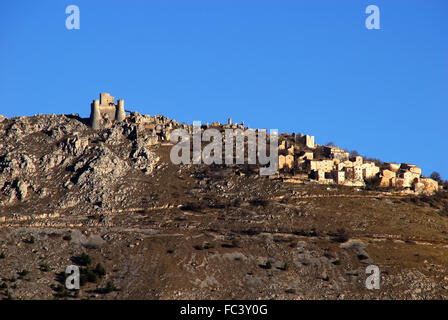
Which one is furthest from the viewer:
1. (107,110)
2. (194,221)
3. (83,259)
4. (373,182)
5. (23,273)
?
(107,110)

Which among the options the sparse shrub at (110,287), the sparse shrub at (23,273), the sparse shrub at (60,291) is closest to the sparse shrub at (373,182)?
the sparse shrub at (110,287)

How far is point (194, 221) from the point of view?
113 metres

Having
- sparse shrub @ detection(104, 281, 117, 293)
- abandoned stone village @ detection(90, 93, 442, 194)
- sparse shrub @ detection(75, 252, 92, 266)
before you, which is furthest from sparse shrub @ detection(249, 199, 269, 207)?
sparse shrub @ detection(104, 281, 117, 293)

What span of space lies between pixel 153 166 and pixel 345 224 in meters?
29.7

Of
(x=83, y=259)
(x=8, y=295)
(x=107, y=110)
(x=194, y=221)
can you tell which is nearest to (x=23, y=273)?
(x=8, y=295)

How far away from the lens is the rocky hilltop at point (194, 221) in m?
98.4

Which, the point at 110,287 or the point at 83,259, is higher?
the point at 83,259

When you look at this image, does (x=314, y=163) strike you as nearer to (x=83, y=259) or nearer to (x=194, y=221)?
(x=194, y=221)

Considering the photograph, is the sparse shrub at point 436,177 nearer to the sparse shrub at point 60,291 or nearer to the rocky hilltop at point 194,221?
the rocky hilltop at point 194,221

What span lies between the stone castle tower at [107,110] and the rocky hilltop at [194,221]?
0.67 metres

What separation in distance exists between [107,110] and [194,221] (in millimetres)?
34189

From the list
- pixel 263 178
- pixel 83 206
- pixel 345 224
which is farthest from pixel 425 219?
pixel 83 206

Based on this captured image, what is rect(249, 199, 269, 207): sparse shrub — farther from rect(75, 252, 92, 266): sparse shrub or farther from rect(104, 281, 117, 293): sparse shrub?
rect(104, 281, 117, 293): sparse shrub

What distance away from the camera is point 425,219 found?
118m
